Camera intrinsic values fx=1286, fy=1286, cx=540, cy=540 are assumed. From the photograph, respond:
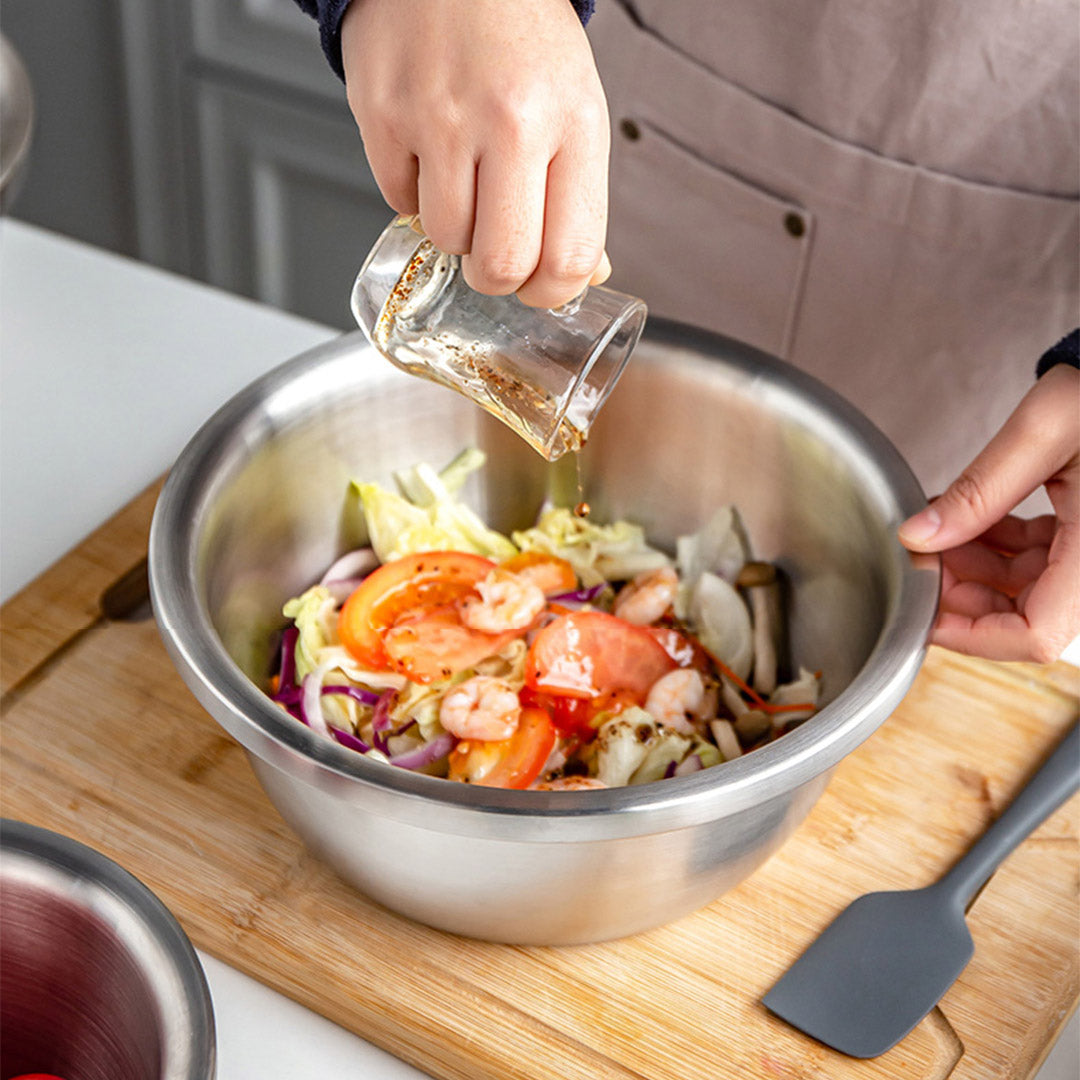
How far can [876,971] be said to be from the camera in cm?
86

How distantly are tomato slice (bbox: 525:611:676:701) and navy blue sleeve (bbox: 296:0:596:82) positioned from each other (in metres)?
0.43

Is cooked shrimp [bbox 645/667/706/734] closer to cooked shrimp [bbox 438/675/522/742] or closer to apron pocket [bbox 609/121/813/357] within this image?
cooked shrimp [bbox 438/675/522/742]

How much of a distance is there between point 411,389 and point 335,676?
0.26 metres

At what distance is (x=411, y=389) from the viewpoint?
43.8 inches

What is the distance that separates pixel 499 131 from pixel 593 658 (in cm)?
45

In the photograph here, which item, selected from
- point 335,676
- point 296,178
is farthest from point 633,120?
point 296,178

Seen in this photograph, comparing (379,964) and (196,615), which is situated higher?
(196,615)

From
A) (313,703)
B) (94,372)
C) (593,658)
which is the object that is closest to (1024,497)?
(593,658)

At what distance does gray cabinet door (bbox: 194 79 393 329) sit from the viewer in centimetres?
249

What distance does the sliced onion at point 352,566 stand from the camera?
1126 millimetres

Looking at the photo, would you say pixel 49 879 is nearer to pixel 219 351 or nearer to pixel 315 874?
pixel 315 874

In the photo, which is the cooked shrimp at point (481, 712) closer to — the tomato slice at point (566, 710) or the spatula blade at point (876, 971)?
the tomato slice at point (566, 710)

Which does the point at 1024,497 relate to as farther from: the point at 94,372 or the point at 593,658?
the point at 94,372

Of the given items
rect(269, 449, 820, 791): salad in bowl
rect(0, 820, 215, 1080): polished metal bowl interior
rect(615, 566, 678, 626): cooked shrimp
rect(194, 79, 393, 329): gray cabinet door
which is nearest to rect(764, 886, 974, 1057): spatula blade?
rect(269, 449, 820, 791): salad in bowl
